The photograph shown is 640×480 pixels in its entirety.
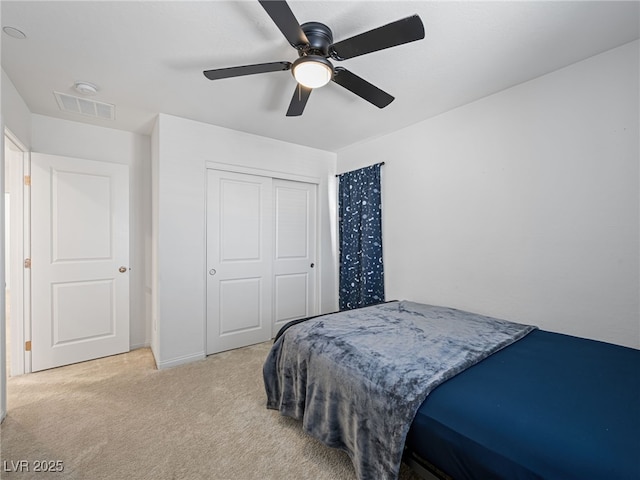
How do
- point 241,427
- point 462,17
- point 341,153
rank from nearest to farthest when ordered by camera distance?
1. point 462,17
2. point 241,427
3. point 341,153

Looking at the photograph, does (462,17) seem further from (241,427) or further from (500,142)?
(241,427)

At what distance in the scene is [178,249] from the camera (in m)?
2.79

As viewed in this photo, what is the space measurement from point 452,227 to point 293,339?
1.77m

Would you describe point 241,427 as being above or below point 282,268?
below

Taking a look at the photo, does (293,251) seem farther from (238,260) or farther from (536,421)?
(536,421)

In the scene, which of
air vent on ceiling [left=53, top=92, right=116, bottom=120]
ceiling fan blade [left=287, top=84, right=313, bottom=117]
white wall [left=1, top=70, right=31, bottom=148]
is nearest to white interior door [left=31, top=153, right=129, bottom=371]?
white wall [left=1, top=70, right=31, bottom=148]

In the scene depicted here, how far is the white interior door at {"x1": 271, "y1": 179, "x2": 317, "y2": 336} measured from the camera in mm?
3529

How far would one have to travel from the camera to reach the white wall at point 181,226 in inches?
106

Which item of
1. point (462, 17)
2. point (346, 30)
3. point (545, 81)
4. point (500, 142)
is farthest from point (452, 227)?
point (346, 30)

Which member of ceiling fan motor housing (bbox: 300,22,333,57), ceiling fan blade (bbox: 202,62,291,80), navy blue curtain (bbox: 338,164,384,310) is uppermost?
ceiling fan motor housing (bbox: 300,22,333,57)

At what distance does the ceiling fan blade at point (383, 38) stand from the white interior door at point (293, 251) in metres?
2.17

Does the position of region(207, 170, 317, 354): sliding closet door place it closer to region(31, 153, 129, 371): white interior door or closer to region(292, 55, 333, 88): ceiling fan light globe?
region(31, 153, 129, 371): white interior door

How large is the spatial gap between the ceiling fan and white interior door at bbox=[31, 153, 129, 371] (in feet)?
6.98

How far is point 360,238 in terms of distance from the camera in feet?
11.5
